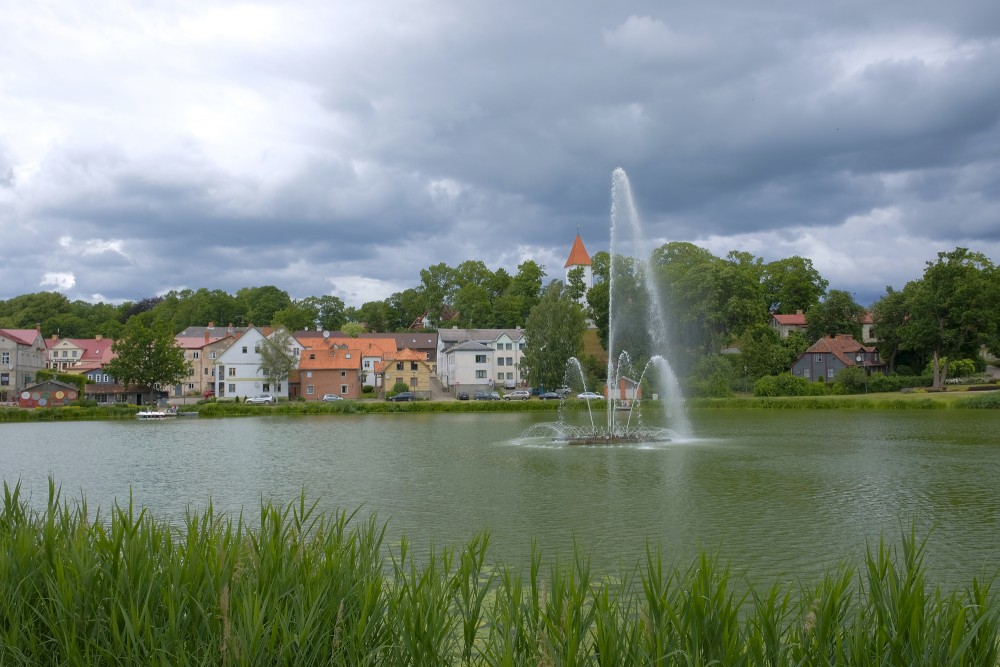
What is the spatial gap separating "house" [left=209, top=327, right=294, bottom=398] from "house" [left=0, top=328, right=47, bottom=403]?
25.5m

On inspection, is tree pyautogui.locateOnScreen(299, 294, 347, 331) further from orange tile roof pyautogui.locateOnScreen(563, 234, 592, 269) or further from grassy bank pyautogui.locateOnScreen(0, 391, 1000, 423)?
grassy bank pyautogui.locateOnScreen(0, 391, 1000, 423)

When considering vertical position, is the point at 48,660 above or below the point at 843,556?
above

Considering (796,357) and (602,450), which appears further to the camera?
(796,357)

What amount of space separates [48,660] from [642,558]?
380 inches

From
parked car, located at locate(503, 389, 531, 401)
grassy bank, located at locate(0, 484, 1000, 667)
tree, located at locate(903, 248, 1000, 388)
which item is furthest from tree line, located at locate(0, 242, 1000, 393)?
grassy bank, located at locate(0, 484, 1000, 667)

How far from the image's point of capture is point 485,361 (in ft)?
326

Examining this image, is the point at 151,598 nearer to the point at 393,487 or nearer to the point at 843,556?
the point at 843,556

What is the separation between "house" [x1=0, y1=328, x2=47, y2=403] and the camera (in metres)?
93.5

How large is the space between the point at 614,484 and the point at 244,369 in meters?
73.9

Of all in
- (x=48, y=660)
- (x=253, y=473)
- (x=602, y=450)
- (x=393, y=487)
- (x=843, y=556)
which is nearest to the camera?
(x=48, y=660)

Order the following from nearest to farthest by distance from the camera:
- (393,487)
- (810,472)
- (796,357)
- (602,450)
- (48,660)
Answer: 1. (48,660)
2. (393,487)
3. (810,472)
4. (602,450)
5. (796,357)

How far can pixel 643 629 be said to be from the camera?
17.4 feet

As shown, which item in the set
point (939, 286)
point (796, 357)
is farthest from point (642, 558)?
point (796, 357)

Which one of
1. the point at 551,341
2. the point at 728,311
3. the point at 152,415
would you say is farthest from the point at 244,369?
the point at 728,311
